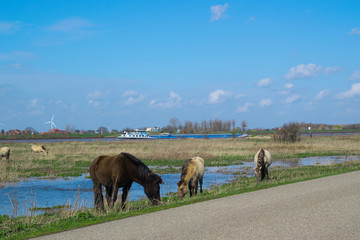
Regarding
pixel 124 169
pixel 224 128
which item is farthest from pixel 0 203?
pixel 224 128

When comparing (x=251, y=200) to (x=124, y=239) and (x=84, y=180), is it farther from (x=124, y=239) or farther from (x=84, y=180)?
(x=84, y=180)

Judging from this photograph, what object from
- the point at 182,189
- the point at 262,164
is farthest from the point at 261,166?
the point at 182,189

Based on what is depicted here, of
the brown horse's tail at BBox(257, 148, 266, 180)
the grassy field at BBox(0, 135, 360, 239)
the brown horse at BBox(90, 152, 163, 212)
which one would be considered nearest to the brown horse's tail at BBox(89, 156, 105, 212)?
the brown horse at BBox(90, 152, 163, 212)

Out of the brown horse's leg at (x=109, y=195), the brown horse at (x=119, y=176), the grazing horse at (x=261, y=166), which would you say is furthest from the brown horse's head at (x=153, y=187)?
the grazing horse at (x=261, y=166)

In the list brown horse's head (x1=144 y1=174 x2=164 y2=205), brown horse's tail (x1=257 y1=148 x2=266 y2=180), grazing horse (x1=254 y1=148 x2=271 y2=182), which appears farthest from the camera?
brown horse's tail (x1=257 y1=148 x2=266 y2=180)

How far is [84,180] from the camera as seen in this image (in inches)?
891

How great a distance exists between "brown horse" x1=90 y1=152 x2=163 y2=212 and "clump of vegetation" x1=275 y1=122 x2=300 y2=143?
45706 millimetres

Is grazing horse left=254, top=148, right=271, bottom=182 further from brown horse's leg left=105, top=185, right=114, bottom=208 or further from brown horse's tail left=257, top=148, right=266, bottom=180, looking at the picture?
brown horse's leg left=105, top=185, right=114, bottom=208

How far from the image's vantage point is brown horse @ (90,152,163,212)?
1166 cm

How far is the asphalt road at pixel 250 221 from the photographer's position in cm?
829

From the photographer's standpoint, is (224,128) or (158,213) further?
(224,128)

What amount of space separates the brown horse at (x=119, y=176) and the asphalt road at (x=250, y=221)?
51.3 inches

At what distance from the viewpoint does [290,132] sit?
55.2m

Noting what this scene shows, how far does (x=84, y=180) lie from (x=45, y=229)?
44.6ft
